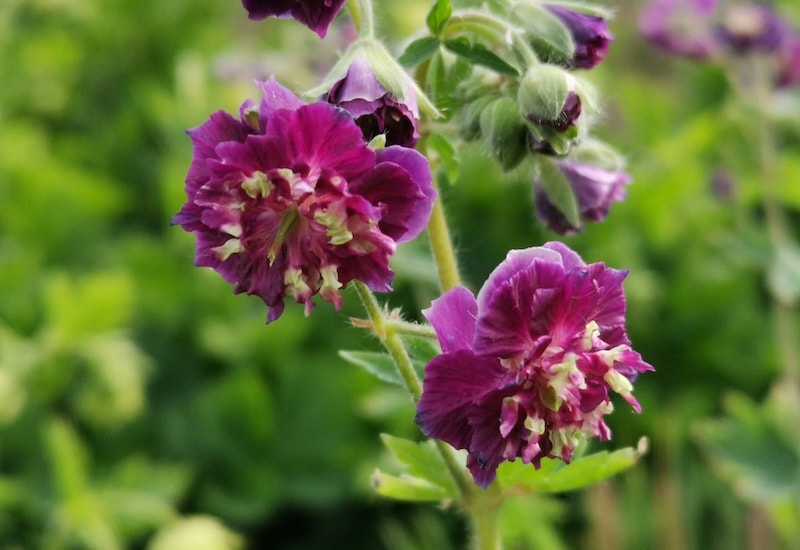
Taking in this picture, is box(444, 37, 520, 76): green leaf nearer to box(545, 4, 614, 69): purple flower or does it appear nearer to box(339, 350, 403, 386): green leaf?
box(545, 4, 614, 69): purple flower

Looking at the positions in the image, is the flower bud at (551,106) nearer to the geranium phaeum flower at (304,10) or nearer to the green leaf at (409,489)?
the geranium phaeum flower at (304,10)

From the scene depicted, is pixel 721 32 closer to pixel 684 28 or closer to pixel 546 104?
pixel 684 28

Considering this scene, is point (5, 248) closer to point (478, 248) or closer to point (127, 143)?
point (127, 143)

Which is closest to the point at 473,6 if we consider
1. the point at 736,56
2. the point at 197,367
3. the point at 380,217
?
the point at 380,217

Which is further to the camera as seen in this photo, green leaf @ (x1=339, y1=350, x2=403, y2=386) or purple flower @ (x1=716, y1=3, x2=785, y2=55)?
purple flower @ (x1=716, y1=3, x2=785, y2=55)

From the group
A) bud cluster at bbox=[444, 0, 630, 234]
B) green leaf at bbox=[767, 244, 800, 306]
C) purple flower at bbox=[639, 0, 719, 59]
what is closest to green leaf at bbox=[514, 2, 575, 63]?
bud cluster at bbox=[444, 0, 630, 234]

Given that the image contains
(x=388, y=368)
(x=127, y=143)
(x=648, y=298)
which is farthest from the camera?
(x=127, y=143)

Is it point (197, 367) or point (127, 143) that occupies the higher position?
point (127, 143)
